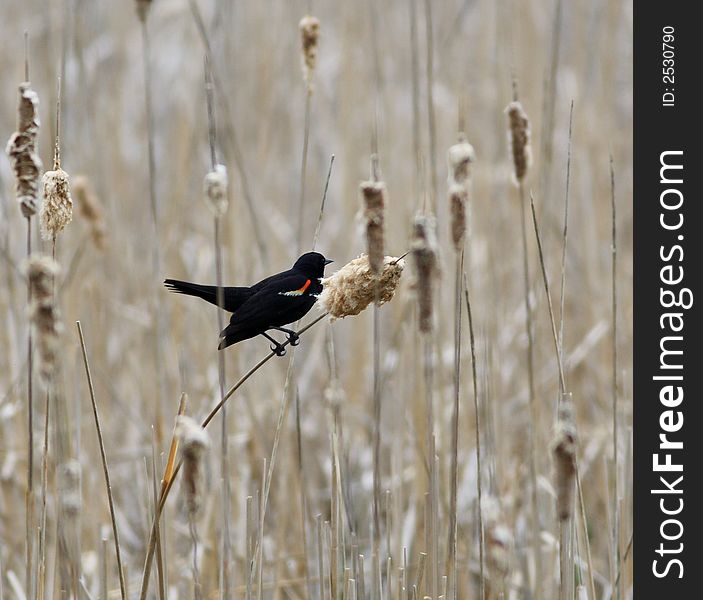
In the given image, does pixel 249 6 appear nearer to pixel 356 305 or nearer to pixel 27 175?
pixel 27 175

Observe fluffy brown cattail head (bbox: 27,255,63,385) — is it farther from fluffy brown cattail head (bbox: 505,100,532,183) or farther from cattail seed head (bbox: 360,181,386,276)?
fluffy brown cattail head (bbox: 505,100,532,183)

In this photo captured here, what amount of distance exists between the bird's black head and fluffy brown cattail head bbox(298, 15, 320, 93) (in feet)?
1.10

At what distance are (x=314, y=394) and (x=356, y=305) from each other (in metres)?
1.64

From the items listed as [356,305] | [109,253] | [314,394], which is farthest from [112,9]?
[356,305]

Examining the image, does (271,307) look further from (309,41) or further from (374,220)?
(309,41)

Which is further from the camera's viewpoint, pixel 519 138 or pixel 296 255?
pixel 296 255

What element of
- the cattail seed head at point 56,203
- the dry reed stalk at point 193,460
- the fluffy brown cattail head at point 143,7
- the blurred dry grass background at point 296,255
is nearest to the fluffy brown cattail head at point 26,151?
the cattail seed head at point 56,203

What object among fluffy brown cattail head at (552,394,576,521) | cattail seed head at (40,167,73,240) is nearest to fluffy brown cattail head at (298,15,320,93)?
cattail seed head at (40,167,73,240)

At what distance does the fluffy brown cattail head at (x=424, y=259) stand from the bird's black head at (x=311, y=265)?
8cm

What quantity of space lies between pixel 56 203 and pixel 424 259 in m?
0.28

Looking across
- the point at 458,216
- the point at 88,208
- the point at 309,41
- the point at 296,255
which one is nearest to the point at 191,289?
the point at 458,216

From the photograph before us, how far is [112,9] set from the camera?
281cm
